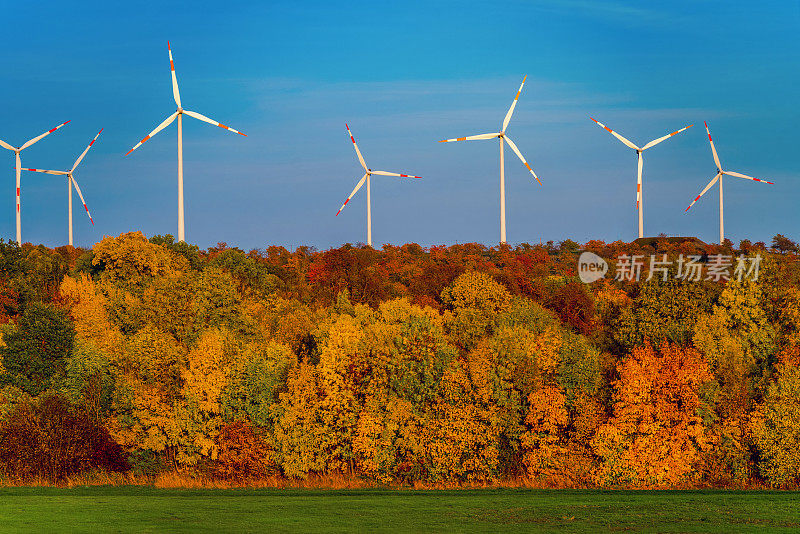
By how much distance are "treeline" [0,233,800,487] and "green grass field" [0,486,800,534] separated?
5.80 meters

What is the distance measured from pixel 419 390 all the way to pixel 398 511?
17882 millimetres

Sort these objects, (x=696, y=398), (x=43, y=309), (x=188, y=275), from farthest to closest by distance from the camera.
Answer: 1. (x=188, y=275)
2. (x=43, y=309)
3. (x=696, y=398)

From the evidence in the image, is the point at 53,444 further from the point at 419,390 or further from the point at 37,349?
the point at 419,390

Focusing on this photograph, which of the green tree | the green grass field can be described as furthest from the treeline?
the green grass field

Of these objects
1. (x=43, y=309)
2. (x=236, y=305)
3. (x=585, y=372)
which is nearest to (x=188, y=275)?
(x=236, y=305)

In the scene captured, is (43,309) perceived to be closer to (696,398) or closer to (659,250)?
(696,398)

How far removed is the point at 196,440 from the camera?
64312mm

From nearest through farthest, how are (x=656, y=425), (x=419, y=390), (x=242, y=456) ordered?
1. (x=656, y=425)
2. (x=242, y=456)
3. (x=419, y=390)

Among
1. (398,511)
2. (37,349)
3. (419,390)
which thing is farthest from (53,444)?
(398,511)

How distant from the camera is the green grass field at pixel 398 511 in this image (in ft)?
141

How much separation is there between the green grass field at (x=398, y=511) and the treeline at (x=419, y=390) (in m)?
5.80

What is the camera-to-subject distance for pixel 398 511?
47.5 metres

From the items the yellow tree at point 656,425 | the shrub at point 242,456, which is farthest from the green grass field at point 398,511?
the shrub at point 242,456

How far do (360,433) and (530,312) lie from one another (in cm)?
1800
